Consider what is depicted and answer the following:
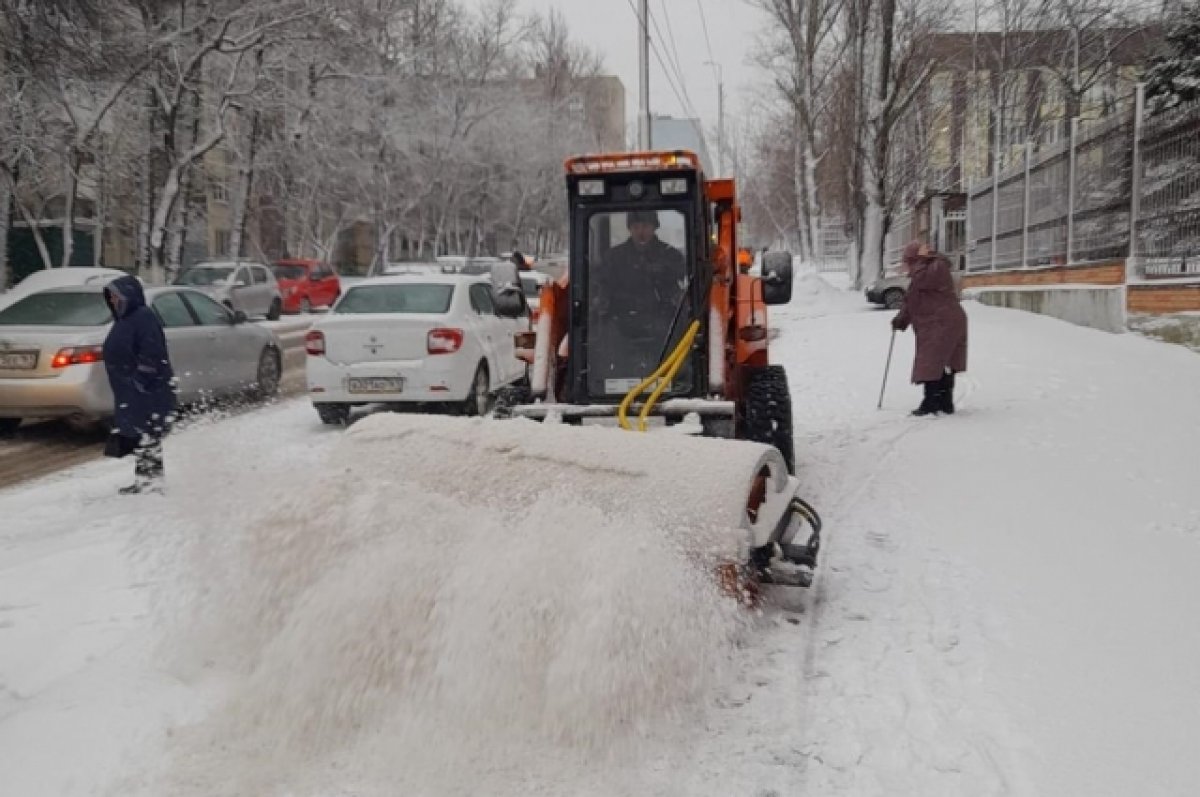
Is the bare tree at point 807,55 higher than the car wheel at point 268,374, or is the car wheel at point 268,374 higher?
the bare tree at point 807,55

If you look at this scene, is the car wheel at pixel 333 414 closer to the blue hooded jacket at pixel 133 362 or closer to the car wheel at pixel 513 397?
the blue hooded jacket at pixel 133 362

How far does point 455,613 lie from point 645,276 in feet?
10.4

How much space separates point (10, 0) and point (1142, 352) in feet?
52.2

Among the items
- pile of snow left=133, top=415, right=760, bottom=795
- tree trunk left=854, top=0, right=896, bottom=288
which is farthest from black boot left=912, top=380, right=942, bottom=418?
tree trunk left=854, top=0, right=896, bottom=288

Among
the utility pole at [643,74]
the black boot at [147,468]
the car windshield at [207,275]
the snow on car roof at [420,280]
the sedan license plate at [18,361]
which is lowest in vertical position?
the black boot at [147,468]

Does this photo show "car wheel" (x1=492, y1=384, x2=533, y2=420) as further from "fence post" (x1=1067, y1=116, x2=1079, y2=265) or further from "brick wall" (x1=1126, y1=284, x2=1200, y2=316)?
"fence post" (x1=1067, y1=116, x2=1079, y2=265)

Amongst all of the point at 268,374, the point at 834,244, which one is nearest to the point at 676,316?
the point at 268,374

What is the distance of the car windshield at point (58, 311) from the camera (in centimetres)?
980

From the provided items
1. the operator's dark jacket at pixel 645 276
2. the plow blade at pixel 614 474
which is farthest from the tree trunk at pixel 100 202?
the plow blade at pixel 614 474

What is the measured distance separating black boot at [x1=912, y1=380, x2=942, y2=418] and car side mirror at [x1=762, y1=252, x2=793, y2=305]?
3853mm

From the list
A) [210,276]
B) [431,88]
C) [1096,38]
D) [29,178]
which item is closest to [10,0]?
[210,276]

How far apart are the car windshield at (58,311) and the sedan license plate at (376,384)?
2.36 metres

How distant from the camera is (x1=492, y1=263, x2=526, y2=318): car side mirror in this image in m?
6.75

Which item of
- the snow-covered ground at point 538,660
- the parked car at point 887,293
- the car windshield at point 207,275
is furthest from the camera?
the car windshield at point 207,275
